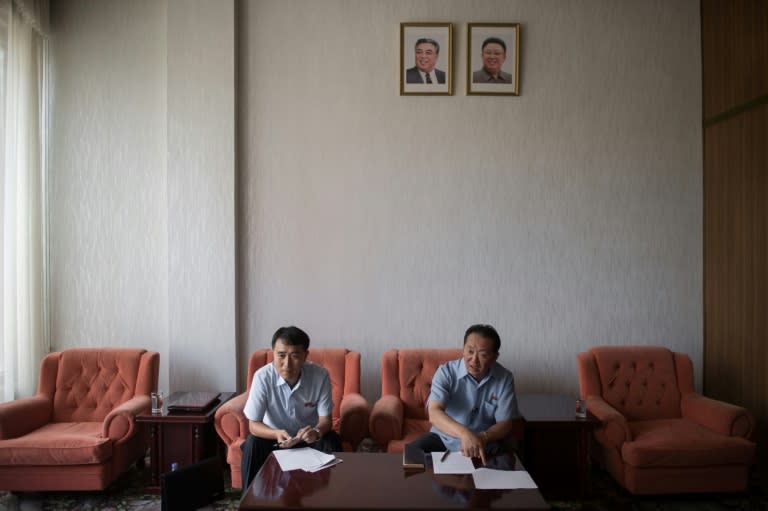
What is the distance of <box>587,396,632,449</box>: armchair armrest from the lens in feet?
10.2

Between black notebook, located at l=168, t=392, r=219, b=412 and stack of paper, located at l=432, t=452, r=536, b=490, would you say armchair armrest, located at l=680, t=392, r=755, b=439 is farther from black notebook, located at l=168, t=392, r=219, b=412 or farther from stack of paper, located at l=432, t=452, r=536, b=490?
black notebook, located at l=168, t=392, r=219, b=412

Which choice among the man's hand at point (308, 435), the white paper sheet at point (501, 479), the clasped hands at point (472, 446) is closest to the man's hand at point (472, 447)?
the clasped hands at point (472, 446)

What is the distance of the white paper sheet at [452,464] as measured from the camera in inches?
84.4

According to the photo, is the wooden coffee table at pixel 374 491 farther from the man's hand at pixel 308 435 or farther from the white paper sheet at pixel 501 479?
the man's hand at pixel 308 435

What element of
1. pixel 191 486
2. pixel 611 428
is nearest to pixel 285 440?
pixel 191 486

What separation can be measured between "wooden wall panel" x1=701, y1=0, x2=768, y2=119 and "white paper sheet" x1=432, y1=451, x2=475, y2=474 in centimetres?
320

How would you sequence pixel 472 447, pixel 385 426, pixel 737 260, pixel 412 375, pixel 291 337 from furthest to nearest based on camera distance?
1. pixel 737 260
2. pixel 412 375
3. pixel 385 426
4. pixel 291 337
5. pixel 472 447

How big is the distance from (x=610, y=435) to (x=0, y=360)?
4.19 m

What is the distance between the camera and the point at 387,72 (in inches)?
158

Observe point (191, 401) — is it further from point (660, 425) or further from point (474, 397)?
point (660, 425)

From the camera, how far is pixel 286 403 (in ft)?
9.10

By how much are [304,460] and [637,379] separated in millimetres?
2537

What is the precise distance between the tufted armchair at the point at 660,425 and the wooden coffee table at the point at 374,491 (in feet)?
4.24

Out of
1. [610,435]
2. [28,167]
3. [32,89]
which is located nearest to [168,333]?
[28,167]
